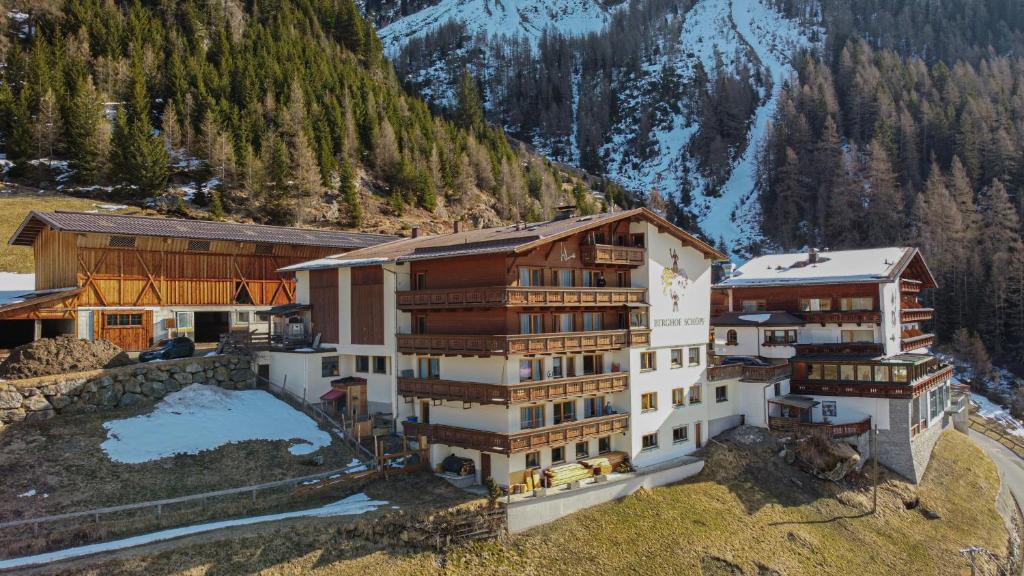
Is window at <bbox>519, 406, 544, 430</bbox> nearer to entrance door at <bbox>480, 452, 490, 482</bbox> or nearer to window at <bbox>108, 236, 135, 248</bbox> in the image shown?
entrance door at <bbox>480, 452, 490, 482</bbox>

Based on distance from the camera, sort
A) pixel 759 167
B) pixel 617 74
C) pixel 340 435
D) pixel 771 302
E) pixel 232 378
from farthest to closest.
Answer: pixel 617 74 → pixel 759 167 → pixel 771 302 → pixel 232 378 → pixel 340 435

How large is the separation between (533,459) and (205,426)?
16073mm

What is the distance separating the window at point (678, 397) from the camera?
1468 inches

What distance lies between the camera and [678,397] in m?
37.5

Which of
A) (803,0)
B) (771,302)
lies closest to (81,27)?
(771,302)

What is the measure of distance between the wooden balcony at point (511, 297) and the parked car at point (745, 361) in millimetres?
14269

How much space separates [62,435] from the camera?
92.3 feet

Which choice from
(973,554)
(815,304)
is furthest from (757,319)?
(973,554)

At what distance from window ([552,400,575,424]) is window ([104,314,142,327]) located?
2802 centimetres

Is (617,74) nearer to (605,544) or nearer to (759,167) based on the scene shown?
(759,167)

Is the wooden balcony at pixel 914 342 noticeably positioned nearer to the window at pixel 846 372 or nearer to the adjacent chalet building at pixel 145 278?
the window at pixel 846 372

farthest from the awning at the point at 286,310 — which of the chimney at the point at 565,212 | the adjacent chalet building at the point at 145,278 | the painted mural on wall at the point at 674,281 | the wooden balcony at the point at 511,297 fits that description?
the painted mural on wall at the point at 674,281

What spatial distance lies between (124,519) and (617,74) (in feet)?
566

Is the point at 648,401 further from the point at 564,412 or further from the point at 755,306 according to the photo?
the point at 755,306
